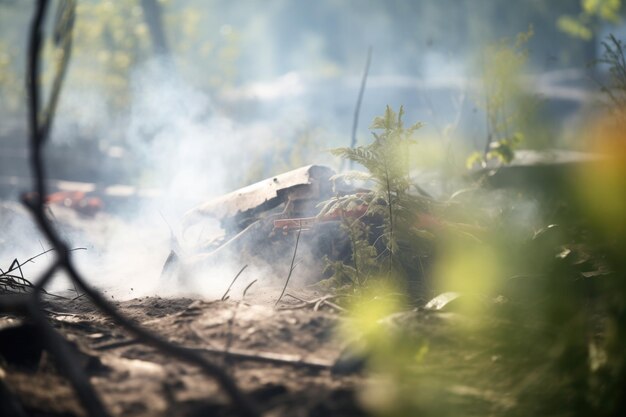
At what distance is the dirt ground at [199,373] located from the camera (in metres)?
3.10

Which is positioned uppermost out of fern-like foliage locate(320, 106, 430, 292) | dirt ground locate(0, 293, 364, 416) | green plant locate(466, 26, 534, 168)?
green plant locate(466, 26, 534, 168)

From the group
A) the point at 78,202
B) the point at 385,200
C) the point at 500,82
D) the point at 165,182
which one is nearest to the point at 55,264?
the point at 385,200

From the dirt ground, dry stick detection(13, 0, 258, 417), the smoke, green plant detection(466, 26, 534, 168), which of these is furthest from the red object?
dry stick detection(13, 0, 258, 417)

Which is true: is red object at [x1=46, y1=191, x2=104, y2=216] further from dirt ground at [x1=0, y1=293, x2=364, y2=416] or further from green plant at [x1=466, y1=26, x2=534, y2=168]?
dirt ground at [x1=0, y1=293, x2=364, y2=416]

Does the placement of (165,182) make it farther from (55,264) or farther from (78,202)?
(55,264)

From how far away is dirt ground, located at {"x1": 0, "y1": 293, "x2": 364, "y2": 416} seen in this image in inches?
122

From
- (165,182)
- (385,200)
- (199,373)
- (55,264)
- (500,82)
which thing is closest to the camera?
(55,264)

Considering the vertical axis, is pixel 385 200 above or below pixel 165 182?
below

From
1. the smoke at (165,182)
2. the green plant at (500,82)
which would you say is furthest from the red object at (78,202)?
the green plant at (500,82)

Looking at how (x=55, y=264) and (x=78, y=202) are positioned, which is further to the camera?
(x=78, y=202)

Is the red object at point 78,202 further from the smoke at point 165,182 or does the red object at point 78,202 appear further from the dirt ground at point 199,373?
the dirt ground at point 199,373

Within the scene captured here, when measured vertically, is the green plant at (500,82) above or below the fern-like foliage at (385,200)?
above

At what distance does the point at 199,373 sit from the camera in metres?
3.51

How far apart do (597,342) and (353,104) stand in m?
16.0
